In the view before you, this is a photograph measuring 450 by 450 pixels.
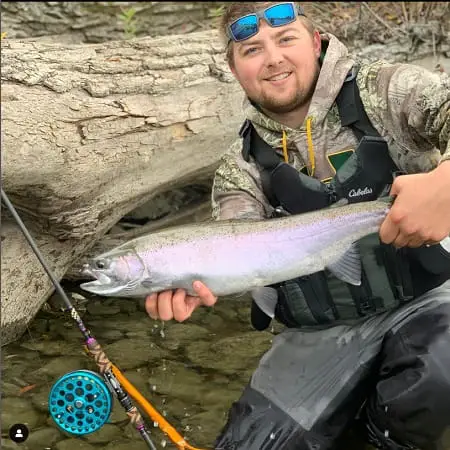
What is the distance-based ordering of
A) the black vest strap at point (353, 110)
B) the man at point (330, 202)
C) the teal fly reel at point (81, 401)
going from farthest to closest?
the black vest strap at point (353, 110) → the man at point (330, 202) → the teal fly reel at point (81, 401)

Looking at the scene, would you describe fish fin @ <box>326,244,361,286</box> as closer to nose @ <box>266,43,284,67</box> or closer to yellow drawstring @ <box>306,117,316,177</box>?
yellow drawstring @ <box>306,117,316,177</box>

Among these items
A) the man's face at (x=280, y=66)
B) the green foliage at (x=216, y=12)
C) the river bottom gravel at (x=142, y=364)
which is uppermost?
the green foliage at (x=216, y=12)

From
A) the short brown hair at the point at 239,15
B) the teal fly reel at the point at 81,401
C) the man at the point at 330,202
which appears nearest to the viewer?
the teal fly reel at the point at 81,401

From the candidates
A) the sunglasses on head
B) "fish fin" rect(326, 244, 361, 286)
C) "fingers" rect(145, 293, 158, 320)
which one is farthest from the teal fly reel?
the sunglasses on head

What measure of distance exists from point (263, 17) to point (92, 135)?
1231 millimetres

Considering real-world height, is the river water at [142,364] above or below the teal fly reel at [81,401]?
below

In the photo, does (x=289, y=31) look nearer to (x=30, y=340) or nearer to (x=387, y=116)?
(x=387, y=116)

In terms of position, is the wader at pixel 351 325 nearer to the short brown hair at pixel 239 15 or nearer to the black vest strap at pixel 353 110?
the black vest strap at pixel 353 110

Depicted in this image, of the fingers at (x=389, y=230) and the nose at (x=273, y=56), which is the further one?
the nose at (x=273, y=56)

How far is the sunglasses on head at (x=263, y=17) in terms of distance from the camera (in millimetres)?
3432

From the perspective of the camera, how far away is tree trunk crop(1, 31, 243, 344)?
382 cm

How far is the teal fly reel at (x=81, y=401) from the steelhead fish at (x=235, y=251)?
442mm

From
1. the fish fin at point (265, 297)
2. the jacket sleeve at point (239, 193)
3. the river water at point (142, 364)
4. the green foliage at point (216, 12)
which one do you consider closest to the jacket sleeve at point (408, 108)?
the jacket sleeve at point (239, 193)

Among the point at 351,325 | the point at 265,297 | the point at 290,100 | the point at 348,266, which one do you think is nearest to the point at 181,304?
the point at 265,297
